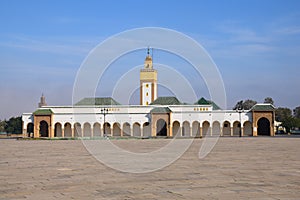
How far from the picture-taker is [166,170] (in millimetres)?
11781

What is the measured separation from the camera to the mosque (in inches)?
2411

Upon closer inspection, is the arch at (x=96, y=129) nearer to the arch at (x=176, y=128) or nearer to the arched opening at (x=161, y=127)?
the arched opening at (x=161, y=127)

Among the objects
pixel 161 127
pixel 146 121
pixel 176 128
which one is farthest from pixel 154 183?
pixel 176 128

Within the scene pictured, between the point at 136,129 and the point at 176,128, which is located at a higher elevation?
the point at 176,128

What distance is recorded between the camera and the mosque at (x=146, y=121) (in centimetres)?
6125

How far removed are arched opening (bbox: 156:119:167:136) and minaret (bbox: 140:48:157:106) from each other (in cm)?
1323

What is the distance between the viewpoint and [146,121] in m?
62.4

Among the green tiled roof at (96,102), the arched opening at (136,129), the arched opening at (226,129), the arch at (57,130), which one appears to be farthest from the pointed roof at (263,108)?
the arch at (57,130)

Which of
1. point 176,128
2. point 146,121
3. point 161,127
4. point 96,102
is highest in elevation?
point 96,102

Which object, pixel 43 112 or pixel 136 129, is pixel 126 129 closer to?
pixel 136 129

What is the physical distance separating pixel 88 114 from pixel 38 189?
5489 cm

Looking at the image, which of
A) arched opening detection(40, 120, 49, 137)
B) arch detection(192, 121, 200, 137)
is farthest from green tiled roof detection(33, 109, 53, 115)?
arch detection(192, 121, 200, 137)

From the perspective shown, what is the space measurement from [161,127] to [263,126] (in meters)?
15.3

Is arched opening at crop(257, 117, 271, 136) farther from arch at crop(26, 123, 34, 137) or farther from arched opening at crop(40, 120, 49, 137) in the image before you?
arch at crop(26, 123, 34, 137)
